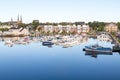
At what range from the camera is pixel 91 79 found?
2138cm

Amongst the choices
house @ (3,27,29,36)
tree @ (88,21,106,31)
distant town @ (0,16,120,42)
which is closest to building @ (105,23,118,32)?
distant town @ (0,16,120,42)

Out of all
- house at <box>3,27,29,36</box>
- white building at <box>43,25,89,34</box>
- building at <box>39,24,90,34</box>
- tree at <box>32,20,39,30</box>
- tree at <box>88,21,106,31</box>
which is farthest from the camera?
tree at <box>88,21,106,31</box>

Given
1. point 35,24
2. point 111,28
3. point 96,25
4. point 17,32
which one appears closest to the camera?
point 17,32

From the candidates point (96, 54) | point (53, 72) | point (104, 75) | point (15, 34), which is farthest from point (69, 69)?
point (15, 34)

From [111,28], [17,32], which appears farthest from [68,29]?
[17,32]

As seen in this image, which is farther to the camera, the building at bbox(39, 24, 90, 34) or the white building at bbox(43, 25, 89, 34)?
the white building at bbox(43, 25, 89, 34)

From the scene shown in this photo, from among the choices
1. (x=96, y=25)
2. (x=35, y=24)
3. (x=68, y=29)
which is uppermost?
(x=35, y=24)

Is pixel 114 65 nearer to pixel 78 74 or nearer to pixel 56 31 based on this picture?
pixel 78 74

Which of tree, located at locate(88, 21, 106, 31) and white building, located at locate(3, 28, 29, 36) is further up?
tree, located at locate(88, 21, 106, 31)

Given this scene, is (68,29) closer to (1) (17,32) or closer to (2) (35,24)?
(2) (35,24)

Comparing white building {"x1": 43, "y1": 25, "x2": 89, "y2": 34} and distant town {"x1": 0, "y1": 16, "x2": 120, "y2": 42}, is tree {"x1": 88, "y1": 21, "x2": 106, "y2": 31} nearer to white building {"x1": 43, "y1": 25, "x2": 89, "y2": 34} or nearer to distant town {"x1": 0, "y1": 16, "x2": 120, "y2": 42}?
distant town {"x1": 0, "y1": 16, "x2": 120, "y2": 42}

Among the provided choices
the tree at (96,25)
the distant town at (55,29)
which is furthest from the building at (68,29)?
the tree at (96,25)

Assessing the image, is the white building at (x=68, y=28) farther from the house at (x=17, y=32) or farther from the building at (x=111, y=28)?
the house at (x=17, y=32)

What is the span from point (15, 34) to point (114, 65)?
6255cm
